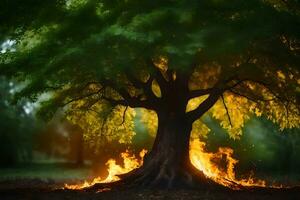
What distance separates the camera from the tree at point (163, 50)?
1858cm

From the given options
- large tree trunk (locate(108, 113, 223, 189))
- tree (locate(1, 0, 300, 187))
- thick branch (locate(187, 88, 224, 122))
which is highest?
tree (locate(1, 0, 300, 187))

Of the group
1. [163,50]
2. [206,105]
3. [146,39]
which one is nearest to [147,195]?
[163,50]

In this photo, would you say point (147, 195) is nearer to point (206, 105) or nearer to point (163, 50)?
point (163, 50)

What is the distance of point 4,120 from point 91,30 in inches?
1007

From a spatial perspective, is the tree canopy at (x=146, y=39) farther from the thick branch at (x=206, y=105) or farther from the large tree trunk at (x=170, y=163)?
the large tree trunk at (x=170, y=163)

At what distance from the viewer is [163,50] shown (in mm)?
18547

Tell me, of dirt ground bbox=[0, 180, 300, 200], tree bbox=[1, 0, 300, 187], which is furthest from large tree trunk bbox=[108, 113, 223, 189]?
dirt ground bbox=[0, 180, 300, 200]

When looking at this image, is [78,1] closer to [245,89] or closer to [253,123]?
[245,89]

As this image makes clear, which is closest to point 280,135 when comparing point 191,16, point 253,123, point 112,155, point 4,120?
point 253,123

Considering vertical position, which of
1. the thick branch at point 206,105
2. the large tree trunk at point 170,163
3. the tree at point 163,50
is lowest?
the large tree trunk at point 170,163

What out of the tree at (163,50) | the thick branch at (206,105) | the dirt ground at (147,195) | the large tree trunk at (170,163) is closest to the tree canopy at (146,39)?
the tree at (163,50)

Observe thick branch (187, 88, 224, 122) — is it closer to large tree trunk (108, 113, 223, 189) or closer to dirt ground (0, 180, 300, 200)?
large tree trunk (108, 113, 223, 189)

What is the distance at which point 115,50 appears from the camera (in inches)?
752

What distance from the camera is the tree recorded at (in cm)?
1858
